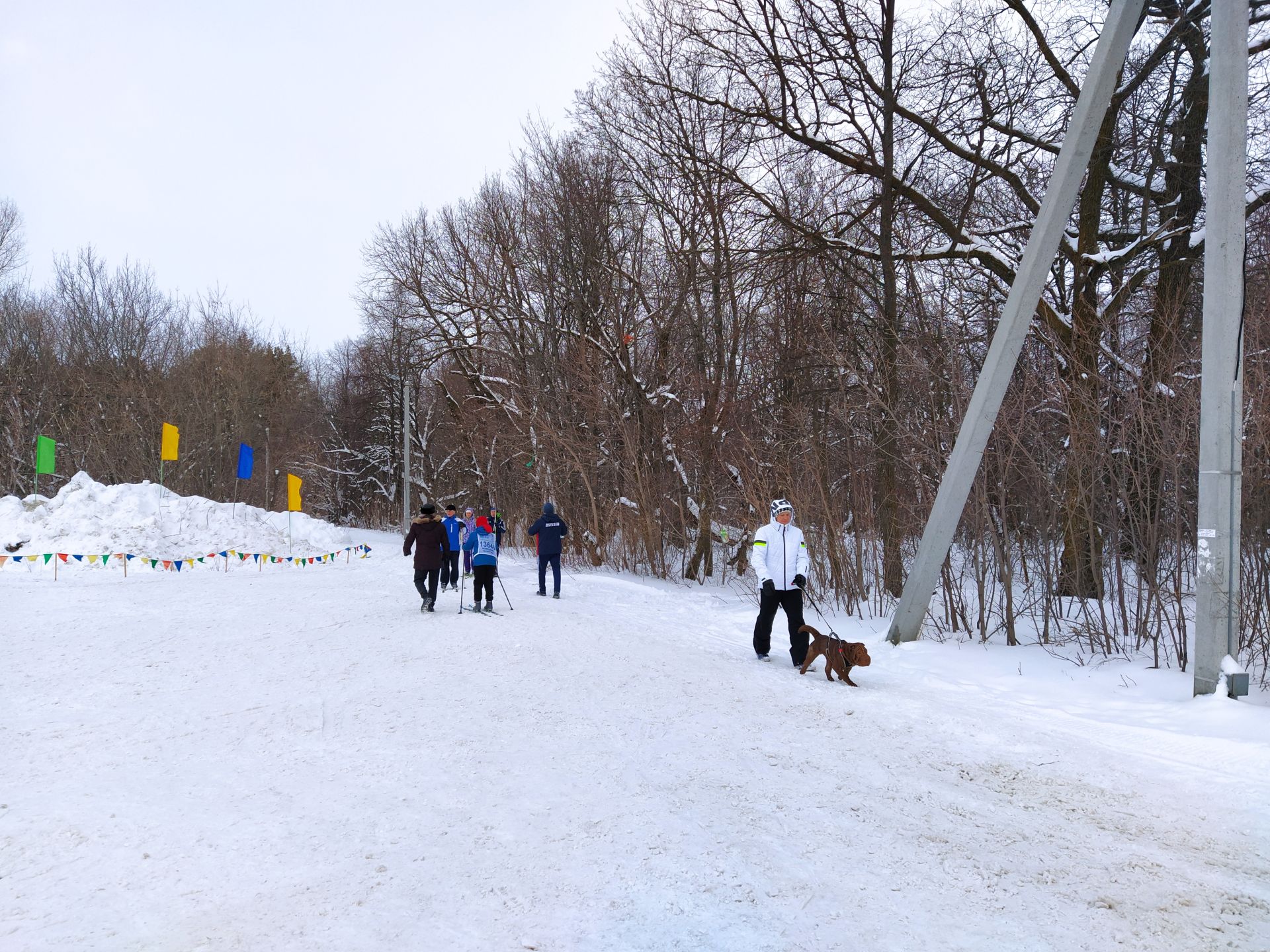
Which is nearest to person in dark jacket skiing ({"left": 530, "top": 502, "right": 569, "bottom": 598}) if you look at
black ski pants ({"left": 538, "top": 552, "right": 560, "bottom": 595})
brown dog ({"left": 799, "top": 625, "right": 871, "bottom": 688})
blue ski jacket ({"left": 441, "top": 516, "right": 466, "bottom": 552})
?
black ski pants ({"left": 538, "top": 552, "right": 560, "bottom": 595})

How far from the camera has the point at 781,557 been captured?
9.68 metres

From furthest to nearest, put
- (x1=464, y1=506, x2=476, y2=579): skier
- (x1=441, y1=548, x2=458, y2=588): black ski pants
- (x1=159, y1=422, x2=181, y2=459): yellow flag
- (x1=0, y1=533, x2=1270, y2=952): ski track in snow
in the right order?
(x1=159, y1=422, x2=181, y2=459): yellow flag < (x1=441, y1=548, x2=458, y2=588): black ski pants < (x1=464, y1=506, x2=476, y2=579): skier < (x1=0, y1=533, x2=1270, y2=952): ski track in snow

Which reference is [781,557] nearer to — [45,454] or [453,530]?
[453,530]

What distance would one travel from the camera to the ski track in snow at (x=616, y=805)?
3.47 m

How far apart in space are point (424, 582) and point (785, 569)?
670 centimetres

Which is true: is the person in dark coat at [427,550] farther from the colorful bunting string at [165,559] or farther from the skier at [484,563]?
the colorful bunting string at [165,559]

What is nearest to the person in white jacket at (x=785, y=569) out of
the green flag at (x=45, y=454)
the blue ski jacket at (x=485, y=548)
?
the blue ski jacket at (x=485, y=548)

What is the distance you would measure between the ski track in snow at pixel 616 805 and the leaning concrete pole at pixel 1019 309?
1.02 metres

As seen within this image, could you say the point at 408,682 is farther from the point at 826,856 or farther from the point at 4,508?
the point at 4,508

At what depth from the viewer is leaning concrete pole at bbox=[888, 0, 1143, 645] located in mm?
8516

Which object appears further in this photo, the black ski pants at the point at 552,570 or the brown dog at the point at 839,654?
the black ski pants at the point at 552,570

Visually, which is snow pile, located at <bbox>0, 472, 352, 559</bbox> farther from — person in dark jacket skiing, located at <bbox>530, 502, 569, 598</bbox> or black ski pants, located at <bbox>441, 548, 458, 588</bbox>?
person in dark jacket skiing, located at <bbox>530, 502, 569, 598</bbox>

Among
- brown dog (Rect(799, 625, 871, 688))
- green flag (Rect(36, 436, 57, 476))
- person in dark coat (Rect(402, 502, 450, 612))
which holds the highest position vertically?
green flag (Rect(36, 436, 57, 476))

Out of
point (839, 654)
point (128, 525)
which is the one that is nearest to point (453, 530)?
point (839, 654)
